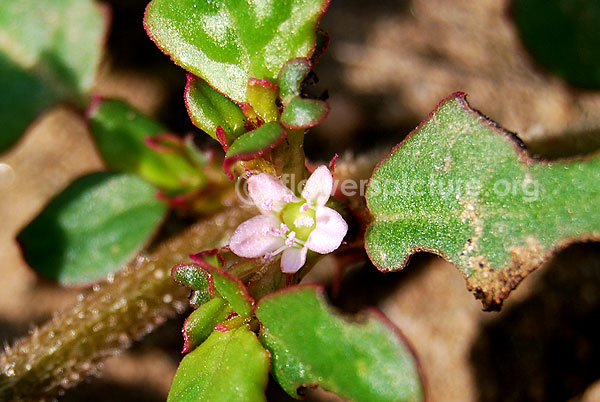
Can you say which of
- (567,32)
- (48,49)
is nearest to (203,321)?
(48,49)

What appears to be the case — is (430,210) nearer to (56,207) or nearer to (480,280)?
(480,280)

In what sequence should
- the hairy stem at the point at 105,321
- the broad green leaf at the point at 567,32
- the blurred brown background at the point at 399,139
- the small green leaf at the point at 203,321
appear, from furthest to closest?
the broad green leaf at the point at 567,32 → the blurred brown background at the point at 399,139 → the hairy stem at the point at 105,321 → the small green leaf at the point at 203,321

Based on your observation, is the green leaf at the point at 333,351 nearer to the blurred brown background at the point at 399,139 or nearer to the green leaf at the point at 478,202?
the green leaf at the point at 478,202

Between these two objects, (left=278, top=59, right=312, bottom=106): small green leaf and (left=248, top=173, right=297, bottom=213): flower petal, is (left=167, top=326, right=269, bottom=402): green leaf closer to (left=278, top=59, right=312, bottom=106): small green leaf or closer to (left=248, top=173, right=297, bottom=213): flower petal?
(left=248, top=173, right=297, bottom=213): flower petal

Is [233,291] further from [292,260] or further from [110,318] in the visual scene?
[110,318]

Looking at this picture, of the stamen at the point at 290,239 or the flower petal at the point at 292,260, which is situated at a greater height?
the stamen at the point at 290,239

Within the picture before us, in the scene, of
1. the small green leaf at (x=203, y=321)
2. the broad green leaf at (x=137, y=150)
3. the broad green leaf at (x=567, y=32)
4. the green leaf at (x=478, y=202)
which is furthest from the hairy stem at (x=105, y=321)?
the broad green leaf at (x=567, y=32)

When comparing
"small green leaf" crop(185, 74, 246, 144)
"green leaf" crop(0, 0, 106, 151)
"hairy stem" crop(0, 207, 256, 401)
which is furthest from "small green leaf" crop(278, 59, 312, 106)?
"green leaf" crop(0, 0, 106, 151)
